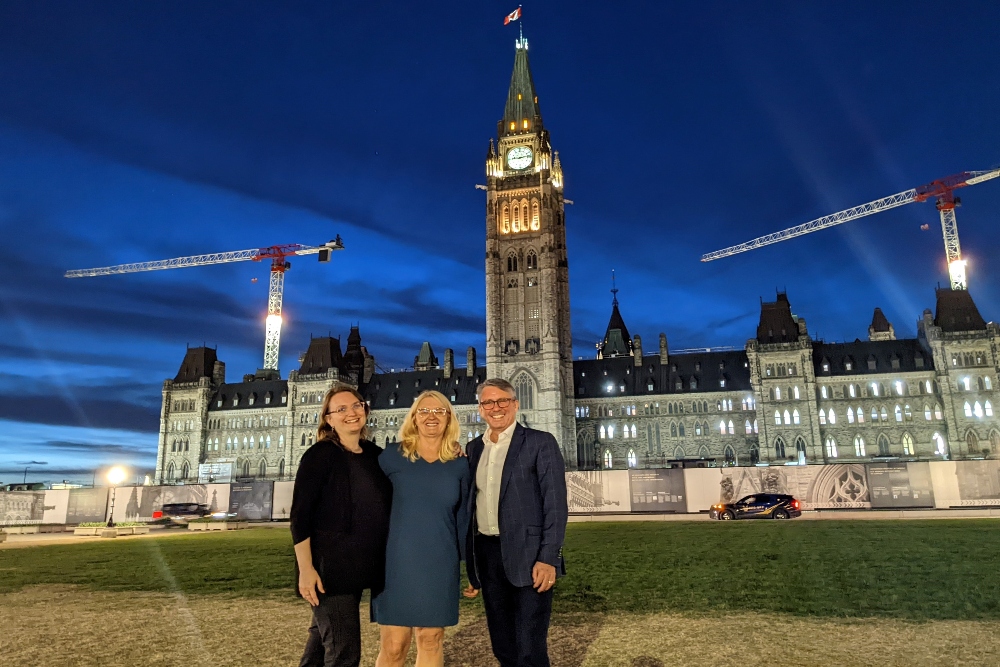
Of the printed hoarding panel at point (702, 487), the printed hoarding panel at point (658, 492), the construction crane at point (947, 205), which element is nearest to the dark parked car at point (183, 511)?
the printed hoarding panel at point (658, 492)

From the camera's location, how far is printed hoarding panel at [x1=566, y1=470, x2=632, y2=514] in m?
39.9

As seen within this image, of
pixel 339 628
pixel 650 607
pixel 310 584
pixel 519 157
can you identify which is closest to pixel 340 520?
pixel 310 584

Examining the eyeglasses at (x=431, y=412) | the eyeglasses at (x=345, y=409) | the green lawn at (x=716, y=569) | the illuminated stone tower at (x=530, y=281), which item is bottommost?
the green lawn at (x=716, y=569)

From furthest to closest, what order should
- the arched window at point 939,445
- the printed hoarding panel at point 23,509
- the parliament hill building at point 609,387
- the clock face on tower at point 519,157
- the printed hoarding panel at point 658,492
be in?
1. the clock face on tower at point 519,157
2. the parliament hill building at point 609,387
3. the arched window at point 939,445
4. the printed hoarding panel at point 23,509
5. the printed hoarding panel at point 658,492

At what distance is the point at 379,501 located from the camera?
5.66 metres

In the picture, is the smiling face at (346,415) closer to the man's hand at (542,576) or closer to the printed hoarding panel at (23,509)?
the man's hand at (542,576)

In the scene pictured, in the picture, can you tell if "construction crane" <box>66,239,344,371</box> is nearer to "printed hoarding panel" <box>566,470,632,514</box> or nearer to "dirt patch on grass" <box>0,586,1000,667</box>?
"printed hoarding panel" <box>566,470,632,514</box>

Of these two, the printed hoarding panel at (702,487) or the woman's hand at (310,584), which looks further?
the printed hoarding panel at (702,487)

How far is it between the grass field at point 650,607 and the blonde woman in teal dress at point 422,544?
2685 mm

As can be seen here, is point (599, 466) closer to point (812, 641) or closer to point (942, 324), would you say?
point (942, 324)

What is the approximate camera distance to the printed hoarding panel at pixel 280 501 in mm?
42812

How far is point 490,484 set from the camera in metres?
5.96

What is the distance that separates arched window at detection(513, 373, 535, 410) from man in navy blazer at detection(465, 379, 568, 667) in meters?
79.0

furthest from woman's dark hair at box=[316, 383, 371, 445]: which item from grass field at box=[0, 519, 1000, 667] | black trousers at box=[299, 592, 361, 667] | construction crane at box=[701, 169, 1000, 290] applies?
construction crane at box=[701, 169, 1000, 290]
